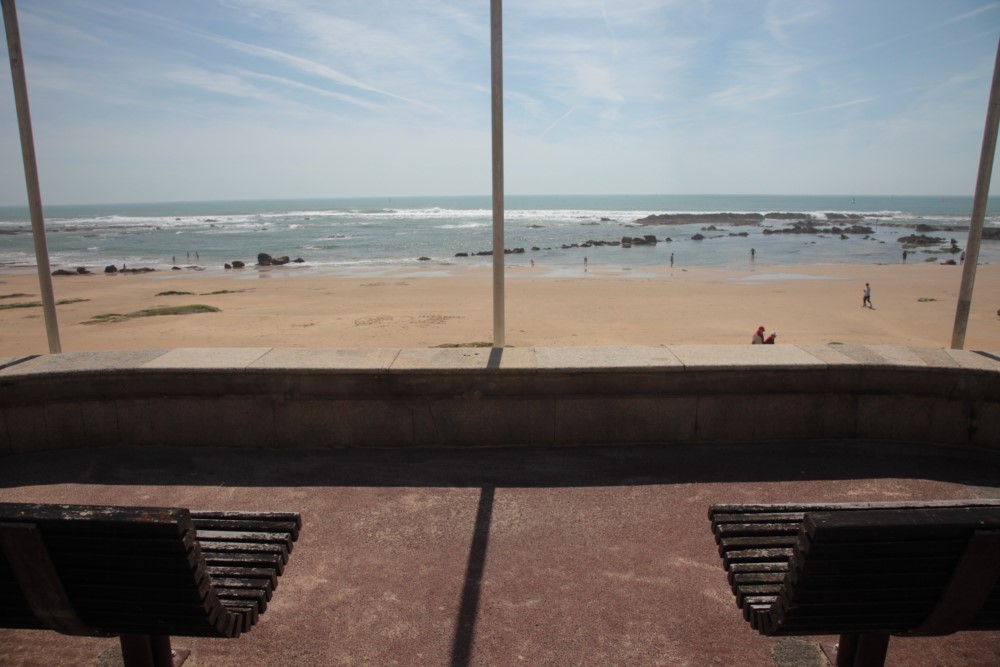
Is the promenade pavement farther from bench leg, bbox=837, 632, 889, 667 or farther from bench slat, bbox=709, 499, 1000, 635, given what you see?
bench slat, bbox=709, 499, 1000, 635

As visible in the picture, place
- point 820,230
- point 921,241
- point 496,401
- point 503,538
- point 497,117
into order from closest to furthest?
1. point 503,538
2. point 496,401
3. point 497,117
4. point 921,241
5. point 820,230

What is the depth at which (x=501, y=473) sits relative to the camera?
424 cm

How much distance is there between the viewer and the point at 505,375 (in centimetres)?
452

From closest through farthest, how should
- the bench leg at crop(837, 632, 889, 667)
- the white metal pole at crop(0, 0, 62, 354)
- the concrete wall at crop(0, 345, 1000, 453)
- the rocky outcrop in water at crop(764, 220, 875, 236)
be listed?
the bench leg at crop(837, 632, 889, 667) → the concrete wall at crop(0, 345, 1000, 453) → the white metal pole at crop(0, 0, 62, 354) → the rocky outcrop in water at crop(764, 220, 875, 236)

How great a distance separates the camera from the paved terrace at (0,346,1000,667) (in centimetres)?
282

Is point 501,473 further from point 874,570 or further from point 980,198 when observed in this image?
point 980,198

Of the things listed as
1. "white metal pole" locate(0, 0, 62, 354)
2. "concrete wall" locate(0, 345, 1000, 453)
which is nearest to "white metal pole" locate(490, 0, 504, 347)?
"concrete wall" locate(0, 345, 1000, 453)

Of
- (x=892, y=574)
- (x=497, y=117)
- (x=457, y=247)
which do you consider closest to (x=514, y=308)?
(x=497, y=117)

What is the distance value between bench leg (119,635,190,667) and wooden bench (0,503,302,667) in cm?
8

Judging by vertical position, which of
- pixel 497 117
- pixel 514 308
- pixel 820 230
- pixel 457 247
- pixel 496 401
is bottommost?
pixel 457 247

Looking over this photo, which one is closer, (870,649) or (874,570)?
(874,570)

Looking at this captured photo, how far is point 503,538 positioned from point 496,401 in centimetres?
125

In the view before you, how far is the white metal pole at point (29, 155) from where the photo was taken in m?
5.31

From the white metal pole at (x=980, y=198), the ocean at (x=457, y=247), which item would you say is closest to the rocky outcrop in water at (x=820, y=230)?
the ocean at (x=457, y=247)
